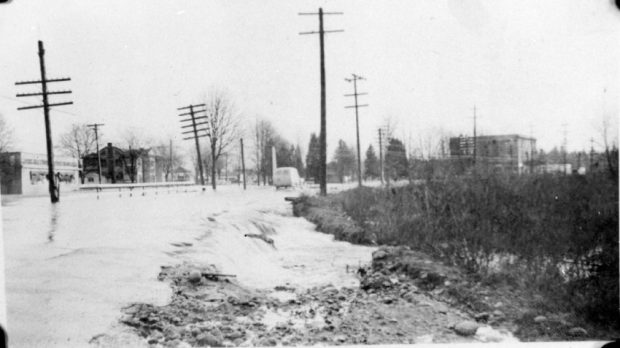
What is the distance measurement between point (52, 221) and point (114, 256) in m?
2.20

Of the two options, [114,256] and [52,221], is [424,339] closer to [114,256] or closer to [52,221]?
[114,256]

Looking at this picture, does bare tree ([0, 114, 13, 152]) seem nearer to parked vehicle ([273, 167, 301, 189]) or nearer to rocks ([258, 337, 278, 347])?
rocks ([258, 337, 278, 347])

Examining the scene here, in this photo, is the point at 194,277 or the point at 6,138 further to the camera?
the point at 6,138

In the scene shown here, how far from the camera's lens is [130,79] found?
5312mm

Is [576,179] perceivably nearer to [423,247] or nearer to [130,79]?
[423,247]

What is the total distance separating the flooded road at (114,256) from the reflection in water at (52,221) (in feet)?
0.04

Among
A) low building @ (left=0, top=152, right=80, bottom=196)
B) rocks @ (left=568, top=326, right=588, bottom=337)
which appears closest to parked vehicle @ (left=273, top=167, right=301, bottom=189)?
low building @ (left=0, top=152, right=80, bottom=196)

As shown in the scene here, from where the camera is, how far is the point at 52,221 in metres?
5.77

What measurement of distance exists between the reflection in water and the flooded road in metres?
0.01

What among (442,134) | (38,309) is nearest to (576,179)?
(442,134)

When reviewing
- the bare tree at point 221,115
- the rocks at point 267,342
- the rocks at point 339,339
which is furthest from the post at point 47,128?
the rocks at point 339,339

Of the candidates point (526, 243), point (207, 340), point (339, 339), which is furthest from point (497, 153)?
point (207, 340)

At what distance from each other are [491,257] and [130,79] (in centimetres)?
634

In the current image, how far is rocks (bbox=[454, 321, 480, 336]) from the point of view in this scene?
3.91m
